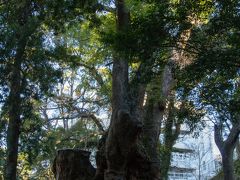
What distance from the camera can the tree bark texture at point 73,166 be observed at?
8.79 m

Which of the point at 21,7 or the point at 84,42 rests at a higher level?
the point at 84,42

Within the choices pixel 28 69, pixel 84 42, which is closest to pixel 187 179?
pixel 84 42

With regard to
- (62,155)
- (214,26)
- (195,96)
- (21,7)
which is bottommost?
(62,155)

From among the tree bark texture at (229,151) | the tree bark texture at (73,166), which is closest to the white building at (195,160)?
the tree bark texture at (229,151)

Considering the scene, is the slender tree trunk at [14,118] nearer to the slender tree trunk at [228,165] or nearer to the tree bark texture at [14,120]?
the tree bark texture at [14,120]

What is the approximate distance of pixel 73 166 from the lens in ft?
28.9

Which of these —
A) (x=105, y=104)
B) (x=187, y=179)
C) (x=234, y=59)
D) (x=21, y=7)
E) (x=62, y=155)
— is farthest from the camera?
(x=187, y=179)

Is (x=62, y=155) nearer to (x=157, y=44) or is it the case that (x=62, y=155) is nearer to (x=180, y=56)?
(x=157, y=44)

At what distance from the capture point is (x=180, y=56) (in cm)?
1025

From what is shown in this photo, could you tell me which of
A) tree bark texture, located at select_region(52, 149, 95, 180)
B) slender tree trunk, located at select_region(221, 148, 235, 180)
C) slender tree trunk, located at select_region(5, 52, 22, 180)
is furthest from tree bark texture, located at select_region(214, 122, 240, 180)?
tree bark texture, located at select_region(52, 149, 95, 180)

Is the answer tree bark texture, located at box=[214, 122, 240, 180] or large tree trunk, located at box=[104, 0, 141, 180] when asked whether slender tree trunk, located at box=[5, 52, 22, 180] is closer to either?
large tree trunk, located at box=[104, 0, 141, 180]

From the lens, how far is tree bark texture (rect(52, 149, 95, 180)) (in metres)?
8.79

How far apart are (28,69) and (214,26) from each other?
6.40 meters

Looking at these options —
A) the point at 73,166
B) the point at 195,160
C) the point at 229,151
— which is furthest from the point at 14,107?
the point at 195,160
